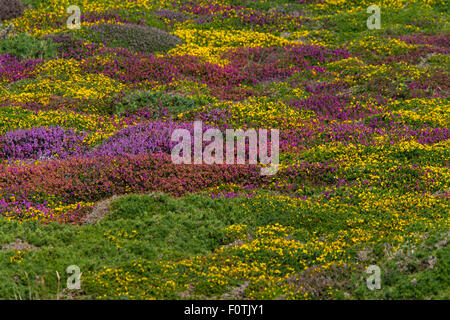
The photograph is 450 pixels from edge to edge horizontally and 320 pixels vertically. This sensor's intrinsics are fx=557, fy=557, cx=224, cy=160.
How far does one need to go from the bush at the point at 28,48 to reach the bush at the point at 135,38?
2524 mm

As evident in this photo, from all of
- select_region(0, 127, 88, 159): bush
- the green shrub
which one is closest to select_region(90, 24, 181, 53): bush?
the green shrub

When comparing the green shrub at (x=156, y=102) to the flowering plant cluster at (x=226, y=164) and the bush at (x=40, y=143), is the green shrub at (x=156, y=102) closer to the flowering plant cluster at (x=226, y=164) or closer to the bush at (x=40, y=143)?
the flowering plant cluster at (x=226, y=164)

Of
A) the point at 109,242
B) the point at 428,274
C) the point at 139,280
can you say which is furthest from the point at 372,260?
the point at 109,242

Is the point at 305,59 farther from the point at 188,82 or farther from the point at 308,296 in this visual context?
the point at 308,296

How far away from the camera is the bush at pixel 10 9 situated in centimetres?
3382

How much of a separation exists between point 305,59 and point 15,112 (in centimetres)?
1469

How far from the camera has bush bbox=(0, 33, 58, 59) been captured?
2780 cm

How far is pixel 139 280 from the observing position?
1120cm

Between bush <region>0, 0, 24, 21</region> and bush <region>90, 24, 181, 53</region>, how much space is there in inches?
261

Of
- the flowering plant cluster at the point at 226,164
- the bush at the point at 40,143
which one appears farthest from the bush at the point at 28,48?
the bush at the point at 40,143

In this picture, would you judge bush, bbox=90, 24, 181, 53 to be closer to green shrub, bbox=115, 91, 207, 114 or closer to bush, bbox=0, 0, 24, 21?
bush, bbox=0, 0, 24, 21

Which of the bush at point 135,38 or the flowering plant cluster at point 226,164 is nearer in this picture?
the flowering plant cluster at point 226,164

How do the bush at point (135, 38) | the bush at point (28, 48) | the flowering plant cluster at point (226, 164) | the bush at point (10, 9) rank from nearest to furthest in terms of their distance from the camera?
1. the flowering plant cluster at point (226, 164)
2. the bush at point (28, 48)
3. the bush at point (135, 38)
4. the bush at point (10, 9)

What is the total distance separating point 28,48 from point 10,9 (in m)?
7.89
